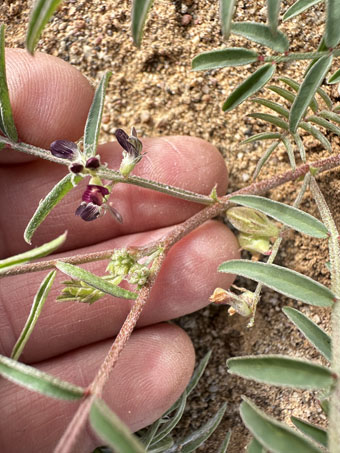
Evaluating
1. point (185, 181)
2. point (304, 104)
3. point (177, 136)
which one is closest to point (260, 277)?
point (304, 104)

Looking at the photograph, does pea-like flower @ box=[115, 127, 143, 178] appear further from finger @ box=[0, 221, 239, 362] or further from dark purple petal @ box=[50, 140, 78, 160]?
finger @ box=[0, 221, 239, 362]

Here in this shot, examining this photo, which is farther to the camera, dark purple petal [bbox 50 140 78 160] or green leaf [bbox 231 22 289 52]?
dark purple petal [bbox 50 140 78 160]

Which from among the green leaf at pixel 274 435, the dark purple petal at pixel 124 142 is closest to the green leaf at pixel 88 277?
the dark purple petal at pixel 124 142

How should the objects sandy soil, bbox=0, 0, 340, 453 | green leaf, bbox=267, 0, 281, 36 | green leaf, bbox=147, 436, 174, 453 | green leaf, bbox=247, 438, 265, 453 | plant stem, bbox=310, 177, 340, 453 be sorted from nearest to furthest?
1. plant stem, bbox=310, 177, 340, 453
2. green leaf, bbox=247, 438, 265, 453
3. green leaf, bbox=267, 0, 281, 36
4. green leaf, bbox=147, 436, 174, 453
5. sandy soil, bbox=0, 0, 340, 453

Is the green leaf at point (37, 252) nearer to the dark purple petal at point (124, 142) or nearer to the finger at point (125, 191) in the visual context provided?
the dark purple petal at point (124, 142)

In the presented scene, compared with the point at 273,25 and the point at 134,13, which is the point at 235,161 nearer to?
the point at 273,25

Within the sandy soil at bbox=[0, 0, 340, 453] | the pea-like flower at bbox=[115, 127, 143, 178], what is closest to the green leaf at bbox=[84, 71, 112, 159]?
the pea-like flower at bbox=[115, 127, 143, 178]

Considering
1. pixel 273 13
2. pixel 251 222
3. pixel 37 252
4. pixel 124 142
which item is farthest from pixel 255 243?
pixel 37 252

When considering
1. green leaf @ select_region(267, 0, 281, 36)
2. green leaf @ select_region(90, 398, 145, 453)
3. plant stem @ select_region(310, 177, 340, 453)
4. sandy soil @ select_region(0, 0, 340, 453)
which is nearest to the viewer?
green leaf @ select_region(90, 398, 145, 453)

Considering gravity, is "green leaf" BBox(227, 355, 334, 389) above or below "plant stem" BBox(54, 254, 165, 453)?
above
